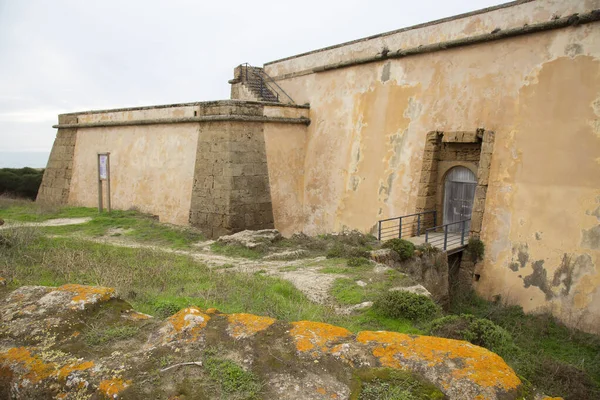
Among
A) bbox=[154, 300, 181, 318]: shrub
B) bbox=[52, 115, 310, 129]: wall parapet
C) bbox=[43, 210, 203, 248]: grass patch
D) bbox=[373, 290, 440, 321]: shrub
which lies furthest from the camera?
bbox=[52, 115, 310, 129]: wall parapet

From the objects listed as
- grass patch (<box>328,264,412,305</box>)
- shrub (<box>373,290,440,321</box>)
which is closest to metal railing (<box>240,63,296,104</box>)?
grass patch (<box>328,264,412,305</box>)

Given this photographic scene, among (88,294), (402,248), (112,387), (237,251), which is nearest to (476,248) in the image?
(402,248)

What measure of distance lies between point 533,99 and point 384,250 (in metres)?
4.70

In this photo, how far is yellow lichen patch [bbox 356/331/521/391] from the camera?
2150 millimetres

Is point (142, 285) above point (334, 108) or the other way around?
the other way around

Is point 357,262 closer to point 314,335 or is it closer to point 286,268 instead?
point 286,268

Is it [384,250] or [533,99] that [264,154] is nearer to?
[384,250]

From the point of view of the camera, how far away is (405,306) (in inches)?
211

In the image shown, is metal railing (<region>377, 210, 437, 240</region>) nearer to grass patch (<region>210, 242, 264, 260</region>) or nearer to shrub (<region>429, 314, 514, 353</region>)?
grass patch (<region>210, 242, 264, 260</region>)

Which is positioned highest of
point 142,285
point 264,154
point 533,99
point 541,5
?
point 541,5

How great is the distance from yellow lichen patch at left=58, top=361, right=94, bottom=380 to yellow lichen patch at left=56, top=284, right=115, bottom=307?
0.73 meters

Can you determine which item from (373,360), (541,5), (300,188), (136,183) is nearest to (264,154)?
(300,188)

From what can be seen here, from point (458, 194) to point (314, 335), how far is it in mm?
9560

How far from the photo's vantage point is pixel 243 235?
1045 centimetres
